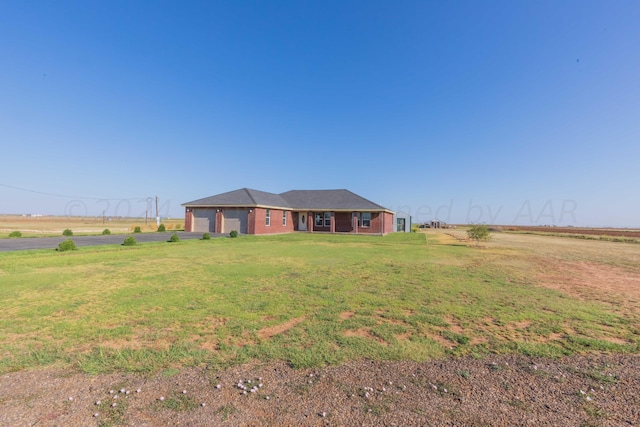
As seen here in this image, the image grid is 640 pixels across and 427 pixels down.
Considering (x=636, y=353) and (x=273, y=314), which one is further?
(x=273, y=314)

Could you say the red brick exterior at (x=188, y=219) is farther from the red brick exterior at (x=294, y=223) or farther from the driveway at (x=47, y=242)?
the driveway at (x=47, y=242)

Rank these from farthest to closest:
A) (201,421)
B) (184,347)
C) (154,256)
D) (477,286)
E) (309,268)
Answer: (154,256)
(309,268)
(477,286)
(184,347)
(201,421)

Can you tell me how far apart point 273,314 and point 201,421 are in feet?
9.95

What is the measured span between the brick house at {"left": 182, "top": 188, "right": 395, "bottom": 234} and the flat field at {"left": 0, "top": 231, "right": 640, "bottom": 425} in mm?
20528

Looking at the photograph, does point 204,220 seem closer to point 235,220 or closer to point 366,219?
point 235,220

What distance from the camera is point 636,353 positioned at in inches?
171

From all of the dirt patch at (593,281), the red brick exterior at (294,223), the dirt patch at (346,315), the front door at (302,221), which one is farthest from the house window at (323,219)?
the dirt patch at (346,315)

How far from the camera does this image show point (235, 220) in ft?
98.2

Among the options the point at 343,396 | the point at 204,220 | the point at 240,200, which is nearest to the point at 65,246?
the point at 240,200

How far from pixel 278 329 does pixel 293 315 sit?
72 centimetres

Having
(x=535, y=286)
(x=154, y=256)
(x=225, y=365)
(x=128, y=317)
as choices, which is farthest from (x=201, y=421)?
(x=154, y=256)

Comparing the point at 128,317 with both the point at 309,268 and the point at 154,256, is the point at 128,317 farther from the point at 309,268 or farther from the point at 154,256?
the point at 154,256

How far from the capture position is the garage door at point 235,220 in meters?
29.5

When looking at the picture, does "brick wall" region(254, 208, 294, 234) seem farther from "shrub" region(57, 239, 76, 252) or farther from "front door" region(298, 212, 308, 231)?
"shrub" region(57, 239, 76, 252)
